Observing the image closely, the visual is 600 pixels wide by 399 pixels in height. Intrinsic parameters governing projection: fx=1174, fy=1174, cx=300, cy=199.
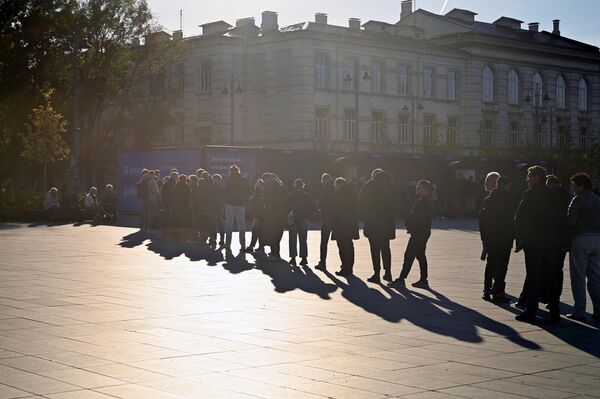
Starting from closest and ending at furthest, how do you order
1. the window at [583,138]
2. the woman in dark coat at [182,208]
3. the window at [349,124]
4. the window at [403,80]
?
the woman in dark coat at [182,208]
the window at [349,124]
the window at [403,80]
the window at [583,138]

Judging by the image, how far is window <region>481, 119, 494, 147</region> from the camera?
254ft

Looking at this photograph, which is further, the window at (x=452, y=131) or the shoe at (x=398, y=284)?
the window at (x=452, y=131)

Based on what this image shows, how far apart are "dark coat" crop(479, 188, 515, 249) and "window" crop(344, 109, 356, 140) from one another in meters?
53.3

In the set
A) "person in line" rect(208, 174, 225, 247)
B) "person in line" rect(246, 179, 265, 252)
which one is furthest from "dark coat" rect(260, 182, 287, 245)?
"person in line" rect(208, 174, 225, 247)

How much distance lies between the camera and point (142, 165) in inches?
1791

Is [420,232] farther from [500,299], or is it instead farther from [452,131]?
[452,131]

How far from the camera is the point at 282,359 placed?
34.2 feet

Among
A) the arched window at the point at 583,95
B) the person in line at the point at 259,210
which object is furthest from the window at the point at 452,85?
the person in line at the point at 259,210

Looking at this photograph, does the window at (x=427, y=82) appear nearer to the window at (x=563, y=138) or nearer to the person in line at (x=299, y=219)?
the window at (x=563, y=138)

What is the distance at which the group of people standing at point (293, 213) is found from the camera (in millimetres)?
18516

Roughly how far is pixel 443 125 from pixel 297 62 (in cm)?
1327

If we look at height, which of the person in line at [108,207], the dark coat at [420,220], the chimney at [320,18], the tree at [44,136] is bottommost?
the person in line at [108,207]

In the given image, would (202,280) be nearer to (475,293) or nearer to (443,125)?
(475,293)

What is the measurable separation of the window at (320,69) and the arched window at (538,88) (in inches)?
730
